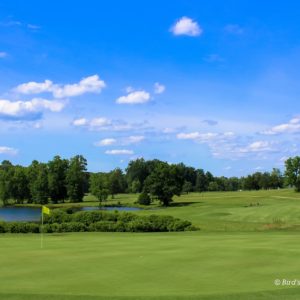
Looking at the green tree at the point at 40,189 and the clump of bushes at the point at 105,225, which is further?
the green tree at the point at 40,189

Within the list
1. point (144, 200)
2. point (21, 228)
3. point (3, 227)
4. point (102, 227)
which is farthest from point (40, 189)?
point (21, 228)

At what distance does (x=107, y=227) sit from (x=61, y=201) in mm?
100895

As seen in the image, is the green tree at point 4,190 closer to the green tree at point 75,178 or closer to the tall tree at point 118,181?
the green tree at point 75,178

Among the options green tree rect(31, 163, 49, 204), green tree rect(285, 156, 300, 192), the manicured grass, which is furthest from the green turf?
green tree rect(31, 163, 49, 204)

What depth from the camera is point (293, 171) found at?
371 ft

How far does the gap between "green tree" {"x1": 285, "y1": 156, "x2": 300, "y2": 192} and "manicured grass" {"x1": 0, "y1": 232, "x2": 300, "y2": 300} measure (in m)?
99.9

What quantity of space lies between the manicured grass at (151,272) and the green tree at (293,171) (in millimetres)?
99856

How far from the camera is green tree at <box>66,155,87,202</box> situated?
12644 centimetres

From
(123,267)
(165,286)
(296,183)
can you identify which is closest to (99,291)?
(165,286)

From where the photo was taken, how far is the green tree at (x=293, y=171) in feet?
368

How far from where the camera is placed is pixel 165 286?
34.1 feet

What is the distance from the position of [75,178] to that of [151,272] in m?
116

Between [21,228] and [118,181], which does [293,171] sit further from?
[21,228]

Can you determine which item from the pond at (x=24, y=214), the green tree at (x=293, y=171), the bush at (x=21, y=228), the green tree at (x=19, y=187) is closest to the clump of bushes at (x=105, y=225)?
the bush at (x=21, y=228)
